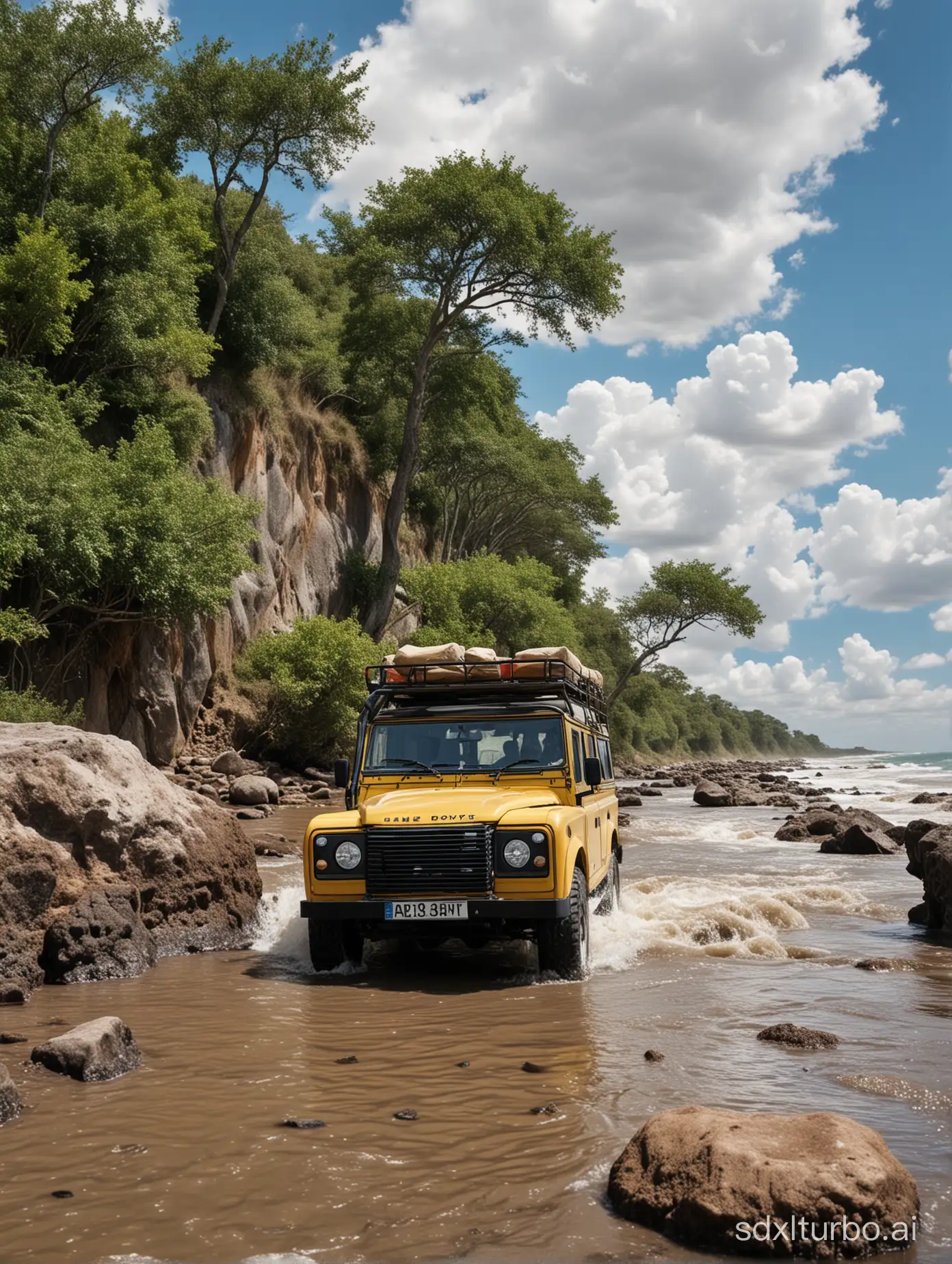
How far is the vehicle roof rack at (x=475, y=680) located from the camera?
938 centimetres

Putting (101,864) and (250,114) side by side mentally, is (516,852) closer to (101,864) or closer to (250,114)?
(101,864)

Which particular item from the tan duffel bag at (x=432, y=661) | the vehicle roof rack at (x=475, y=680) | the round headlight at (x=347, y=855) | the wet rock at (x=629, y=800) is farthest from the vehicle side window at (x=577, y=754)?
the wet rock at (x=629, y=800)

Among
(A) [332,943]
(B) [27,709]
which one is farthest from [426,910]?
(B) [27,709]

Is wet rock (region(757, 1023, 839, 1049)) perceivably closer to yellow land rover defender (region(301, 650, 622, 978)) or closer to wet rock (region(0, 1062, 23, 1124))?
yellow land rover defender (region(301, 650, 622, 978))

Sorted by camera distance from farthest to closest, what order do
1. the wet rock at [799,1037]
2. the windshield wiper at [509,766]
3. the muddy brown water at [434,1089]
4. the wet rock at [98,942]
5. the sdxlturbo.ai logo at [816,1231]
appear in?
the windshield wiper at [509,766] < the wet rock at [98,942] < the wet rock at [799,1037] < the muddy brown water at [434,1089] < the sdxlturbo.ai logo at [816,1231]

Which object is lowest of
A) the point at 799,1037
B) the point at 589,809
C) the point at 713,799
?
the point at 713,799

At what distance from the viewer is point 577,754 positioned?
935cm

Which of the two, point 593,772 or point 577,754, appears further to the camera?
point 577,754

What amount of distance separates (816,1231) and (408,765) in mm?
5696


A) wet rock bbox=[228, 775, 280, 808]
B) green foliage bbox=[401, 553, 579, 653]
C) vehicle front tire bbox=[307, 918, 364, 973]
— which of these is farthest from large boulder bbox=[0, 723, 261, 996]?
green foliage bbox=[401, 553, 579, 653]

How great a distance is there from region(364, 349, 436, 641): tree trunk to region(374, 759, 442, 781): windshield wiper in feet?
94.2

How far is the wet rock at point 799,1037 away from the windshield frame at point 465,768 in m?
2.88

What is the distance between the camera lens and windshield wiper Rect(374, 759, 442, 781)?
29.2 ft

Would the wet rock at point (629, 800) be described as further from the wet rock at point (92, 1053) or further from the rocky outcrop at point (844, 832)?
the wet rock at point (92, 1053)
